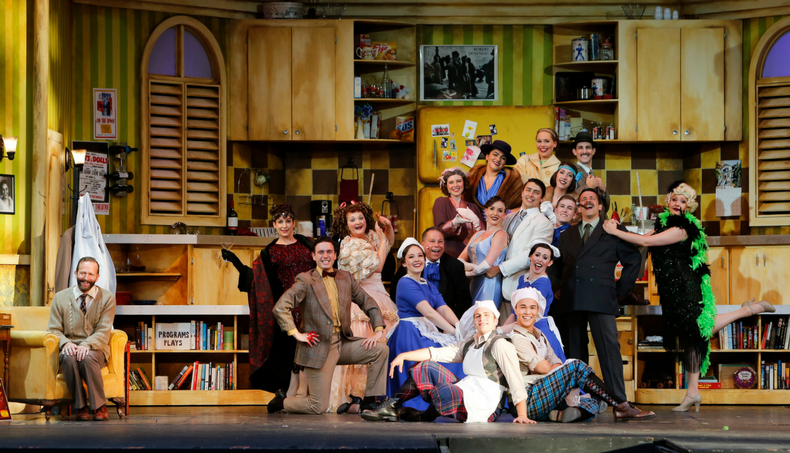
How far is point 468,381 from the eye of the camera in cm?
505

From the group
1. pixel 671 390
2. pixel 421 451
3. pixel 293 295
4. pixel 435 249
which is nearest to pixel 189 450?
pixel 421 451

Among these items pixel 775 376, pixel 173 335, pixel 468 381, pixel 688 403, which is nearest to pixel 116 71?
pixel 173 335

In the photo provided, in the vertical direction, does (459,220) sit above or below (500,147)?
below

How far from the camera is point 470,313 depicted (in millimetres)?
5344

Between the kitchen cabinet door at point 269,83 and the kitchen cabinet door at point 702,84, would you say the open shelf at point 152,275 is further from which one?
the kitchen cabinet door at point 702,84

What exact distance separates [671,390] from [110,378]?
3.88m

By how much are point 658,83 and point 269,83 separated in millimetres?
3677

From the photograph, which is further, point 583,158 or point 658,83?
point 658,83

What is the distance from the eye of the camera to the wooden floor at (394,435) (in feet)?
13.2

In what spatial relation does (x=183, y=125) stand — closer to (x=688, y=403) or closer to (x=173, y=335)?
(x=173, y=335)

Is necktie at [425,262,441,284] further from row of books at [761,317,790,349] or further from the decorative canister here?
the decorative canister

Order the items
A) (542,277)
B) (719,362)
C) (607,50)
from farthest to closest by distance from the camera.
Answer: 1. (607,50)
2. (719,362)
3. (542,277)

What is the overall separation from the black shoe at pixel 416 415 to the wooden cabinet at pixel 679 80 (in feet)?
13.9

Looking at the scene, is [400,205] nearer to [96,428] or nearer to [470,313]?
[470,313]
